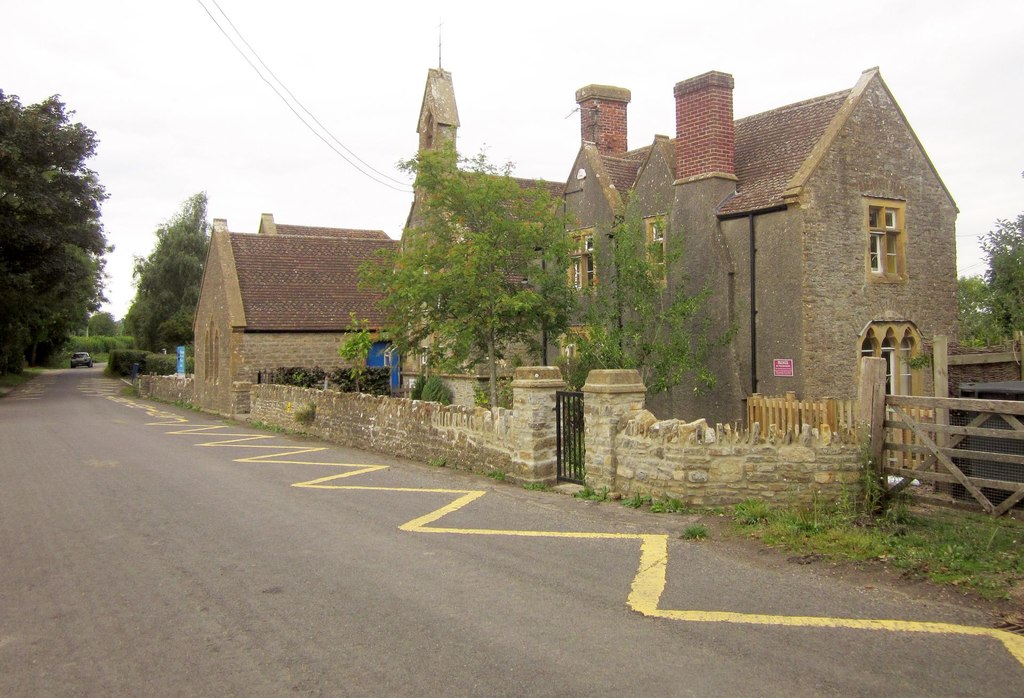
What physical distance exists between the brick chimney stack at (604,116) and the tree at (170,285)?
4555 cm

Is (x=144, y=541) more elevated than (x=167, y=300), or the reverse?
(x=167, y=300)

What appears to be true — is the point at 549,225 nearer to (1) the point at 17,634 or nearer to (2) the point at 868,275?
(2) the point at 868,275

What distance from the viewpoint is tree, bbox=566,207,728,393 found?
16.0 metres

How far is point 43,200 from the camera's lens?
34.6m

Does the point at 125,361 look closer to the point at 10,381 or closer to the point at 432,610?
the point at 10,381

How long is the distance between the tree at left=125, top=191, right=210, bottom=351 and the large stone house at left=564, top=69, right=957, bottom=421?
166 ft

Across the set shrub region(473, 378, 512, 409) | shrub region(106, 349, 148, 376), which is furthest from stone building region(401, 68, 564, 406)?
shrub region(106, 349, 148, 376)

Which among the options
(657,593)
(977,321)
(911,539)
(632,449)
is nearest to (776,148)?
(977,321)

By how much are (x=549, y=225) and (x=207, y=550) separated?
10.6m

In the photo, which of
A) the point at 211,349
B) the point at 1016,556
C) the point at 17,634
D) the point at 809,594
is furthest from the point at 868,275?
the point at 211,349

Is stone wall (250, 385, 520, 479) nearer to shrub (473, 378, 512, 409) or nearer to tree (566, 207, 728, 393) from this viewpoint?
shrub (473, 378, 512, 409)

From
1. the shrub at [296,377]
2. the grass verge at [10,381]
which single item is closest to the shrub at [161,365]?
the grass verge at [10,381]

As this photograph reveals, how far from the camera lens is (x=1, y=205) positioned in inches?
1389

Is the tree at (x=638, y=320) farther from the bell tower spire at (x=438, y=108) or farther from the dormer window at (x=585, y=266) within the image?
A: the bell tower spire at (x=438, y=108)
